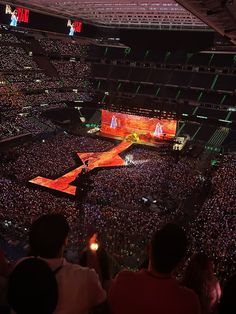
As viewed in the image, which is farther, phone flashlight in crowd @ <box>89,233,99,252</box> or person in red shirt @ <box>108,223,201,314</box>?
phone flashlight in crowd @ <box>89,233,99,252</box>

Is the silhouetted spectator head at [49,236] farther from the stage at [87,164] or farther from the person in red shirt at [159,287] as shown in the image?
the stage at [87,164]

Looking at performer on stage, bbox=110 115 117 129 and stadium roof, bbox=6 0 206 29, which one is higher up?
stadium roof, bbox=6 0 206 29

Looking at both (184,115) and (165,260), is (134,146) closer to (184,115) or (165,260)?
(184,115)

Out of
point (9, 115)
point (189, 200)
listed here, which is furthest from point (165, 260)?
point (9, 115)

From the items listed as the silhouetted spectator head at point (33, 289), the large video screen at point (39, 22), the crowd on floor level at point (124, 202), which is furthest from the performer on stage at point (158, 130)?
the silhouetted spectator head at point (33, 289)

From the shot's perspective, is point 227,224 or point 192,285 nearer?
point 192,285

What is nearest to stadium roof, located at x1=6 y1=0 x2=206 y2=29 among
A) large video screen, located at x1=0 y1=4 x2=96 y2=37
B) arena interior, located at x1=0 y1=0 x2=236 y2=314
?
arena interior, located at x1=0 y1=0 x2=236 y2=314

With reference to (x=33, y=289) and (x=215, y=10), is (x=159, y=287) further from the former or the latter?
(x=215, y=10)

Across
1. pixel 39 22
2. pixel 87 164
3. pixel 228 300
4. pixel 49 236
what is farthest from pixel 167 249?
pixel 39 22

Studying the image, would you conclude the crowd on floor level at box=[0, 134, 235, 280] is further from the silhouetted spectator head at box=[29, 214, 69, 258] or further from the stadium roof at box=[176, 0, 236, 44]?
the silhouetted spectator head at box=[29, 214, 69, 258]
